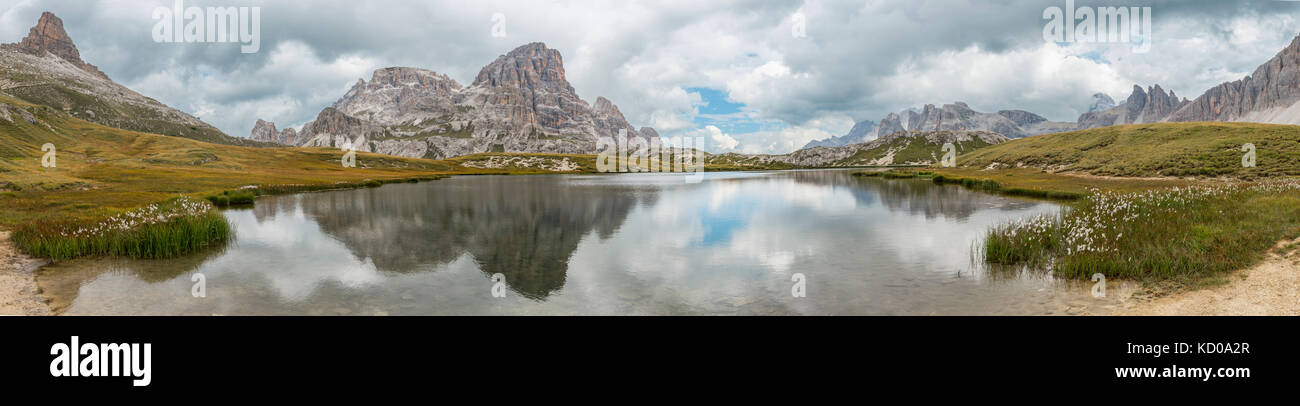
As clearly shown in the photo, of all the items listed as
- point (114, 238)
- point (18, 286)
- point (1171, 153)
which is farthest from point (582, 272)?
point (1171, 153)

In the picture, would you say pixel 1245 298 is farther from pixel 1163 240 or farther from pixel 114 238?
pixel 114 238

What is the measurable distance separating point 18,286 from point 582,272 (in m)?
19.4

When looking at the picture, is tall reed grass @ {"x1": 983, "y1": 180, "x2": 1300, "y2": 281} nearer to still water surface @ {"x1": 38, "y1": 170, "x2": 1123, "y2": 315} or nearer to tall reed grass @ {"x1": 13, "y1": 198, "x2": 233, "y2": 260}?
still water surface @ {"x1": 38, "y1": 170, "x2": 1123, "y2": 315}

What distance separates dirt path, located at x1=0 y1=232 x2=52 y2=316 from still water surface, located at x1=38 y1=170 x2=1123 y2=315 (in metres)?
0.48

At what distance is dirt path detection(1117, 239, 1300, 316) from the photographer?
1271cm

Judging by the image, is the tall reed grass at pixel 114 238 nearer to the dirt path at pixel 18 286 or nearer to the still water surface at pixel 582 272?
the dirt path at pixel 18 286

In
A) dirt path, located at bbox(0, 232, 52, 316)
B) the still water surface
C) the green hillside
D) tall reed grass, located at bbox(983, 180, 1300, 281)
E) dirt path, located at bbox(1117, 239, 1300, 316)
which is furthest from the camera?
the green hillside

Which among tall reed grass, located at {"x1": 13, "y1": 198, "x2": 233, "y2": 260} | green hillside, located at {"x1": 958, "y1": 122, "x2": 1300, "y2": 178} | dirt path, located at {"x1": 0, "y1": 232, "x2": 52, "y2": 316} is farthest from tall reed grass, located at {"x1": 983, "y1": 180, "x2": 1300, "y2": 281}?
green hillside, located at {"x1": 958, "y1": 122, "x2": 1300, "y2": 178}

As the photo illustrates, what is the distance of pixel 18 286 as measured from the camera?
17203 mm

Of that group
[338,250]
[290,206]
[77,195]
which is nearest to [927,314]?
[338,250]

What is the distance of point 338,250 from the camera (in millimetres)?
27500

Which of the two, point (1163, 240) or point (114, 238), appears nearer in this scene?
point (1163, 240)
